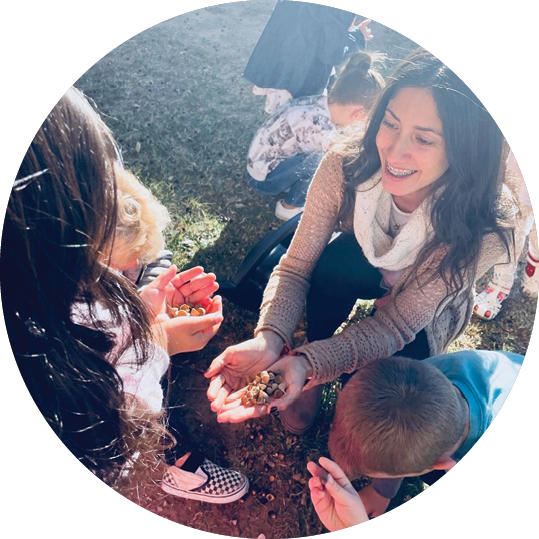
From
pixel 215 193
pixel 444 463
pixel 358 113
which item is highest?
pixel 358 113

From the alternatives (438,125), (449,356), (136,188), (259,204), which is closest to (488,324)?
(449,356)

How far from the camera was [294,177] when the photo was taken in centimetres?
168

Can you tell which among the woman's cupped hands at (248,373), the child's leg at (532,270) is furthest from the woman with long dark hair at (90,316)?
the child's leg at (532,270)

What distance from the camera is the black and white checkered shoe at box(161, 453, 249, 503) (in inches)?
61.3

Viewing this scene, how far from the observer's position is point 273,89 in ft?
5.73

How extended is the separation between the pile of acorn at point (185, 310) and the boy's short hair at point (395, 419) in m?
0.50

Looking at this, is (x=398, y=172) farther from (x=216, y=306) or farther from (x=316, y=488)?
(x=316, y=488)

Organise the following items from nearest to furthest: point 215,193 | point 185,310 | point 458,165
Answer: point 458,165
point 185,310
point 215,193

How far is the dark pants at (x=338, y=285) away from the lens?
1587 mm

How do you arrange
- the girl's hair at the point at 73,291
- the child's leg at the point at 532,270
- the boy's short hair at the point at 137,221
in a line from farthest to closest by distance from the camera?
the child's leg at the point at 532,270, the boy's short hair at the point at 137,221, the girl's hair at the point at 73,291

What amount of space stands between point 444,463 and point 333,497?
1.10 feet

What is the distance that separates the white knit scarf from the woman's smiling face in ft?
0.13

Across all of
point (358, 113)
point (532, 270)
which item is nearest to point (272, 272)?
point (358, 113)

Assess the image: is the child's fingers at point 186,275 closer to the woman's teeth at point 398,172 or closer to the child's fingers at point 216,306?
the child's fingers at point 216,306
